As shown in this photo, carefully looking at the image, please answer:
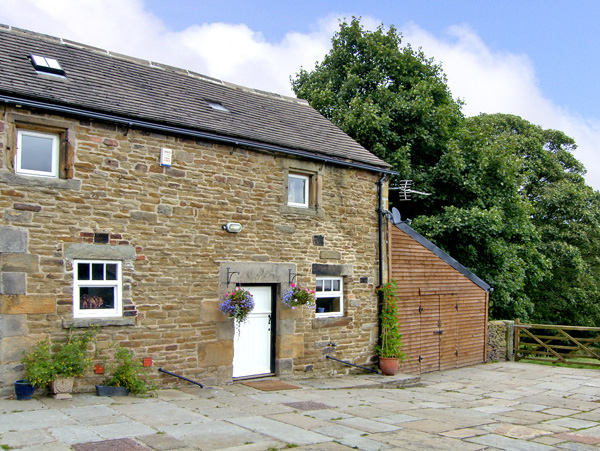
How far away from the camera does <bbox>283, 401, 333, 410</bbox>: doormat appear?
8734mm

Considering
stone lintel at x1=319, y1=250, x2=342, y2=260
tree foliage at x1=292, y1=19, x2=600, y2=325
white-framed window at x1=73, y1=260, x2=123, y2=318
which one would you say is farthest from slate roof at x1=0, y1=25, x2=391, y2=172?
tree foliage at x1=292, y1=19, x2=600, y2=325

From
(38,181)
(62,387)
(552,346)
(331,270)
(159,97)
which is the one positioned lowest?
(552,346)

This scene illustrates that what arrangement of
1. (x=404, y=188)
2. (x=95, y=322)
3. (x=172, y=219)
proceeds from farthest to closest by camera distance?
1. (x=404, y=188)
2. (x=172, y=219)
3. (x=95, y=322)

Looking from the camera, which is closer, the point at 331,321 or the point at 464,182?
Answer: the point at 331,321

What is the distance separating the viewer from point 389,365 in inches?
495

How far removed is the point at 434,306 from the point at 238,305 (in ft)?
21.3

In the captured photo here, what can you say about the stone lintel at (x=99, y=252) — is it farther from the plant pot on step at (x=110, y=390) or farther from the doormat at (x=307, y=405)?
the doormat at (x=307, y=405)

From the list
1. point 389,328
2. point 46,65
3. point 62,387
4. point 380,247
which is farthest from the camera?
point 380,247

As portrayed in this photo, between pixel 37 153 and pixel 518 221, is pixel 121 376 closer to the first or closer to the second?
pixel 37 153

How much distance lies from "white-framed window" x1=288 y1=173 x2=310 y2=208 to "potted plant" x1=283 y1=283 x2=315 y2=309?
185 cm

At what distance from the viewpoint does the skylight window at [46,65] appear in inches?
377

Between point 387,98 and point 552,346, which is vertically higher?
point 387,98

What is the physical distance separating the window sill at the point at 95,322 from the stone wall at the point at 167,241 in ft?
0.08

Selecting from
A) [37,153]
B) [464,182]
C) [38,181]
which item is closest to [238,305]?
[38,181]
